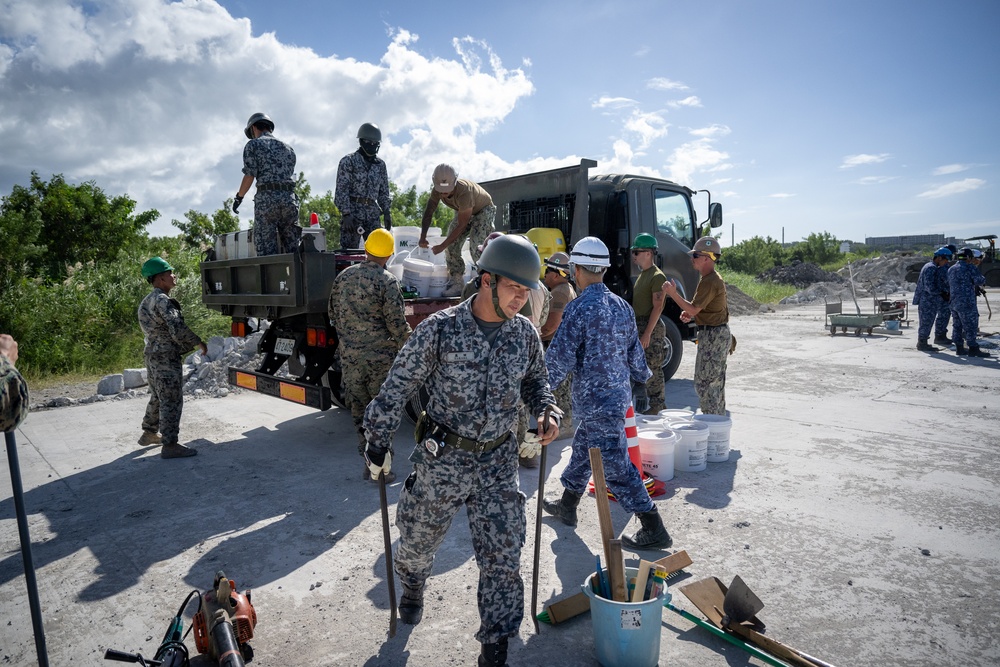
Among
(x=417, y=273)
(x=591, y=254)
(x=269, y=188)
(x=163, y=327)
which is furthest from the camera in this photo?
(x=417, y=273)

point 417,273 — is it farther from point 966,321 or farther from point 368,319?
point 966,321

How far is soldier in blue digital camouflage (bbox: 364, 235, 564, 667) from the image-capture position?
2.54 m

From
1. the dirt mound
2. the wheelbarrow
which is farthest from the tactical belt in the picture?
the dirt mound

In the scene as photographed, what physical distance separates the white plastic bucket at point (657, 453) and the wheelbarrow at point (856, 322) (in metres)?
10.9

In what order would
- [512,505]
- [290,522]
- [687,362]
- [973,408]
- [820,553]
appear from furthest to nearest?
1. [687,362]
2. [973,408]
3. [290,522]
4. [820,553]
5. [512,505]

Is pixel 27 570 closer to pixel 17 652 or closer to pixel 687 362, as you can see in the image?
pixel 17 652

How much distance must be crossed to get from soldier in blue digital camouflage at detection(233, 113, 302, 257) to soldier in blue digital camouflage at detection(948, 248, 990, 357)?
35.2ft

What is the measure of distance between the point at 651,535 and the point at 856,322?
12261 mm

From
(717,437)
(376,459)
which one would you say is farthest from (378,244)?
(717,437)

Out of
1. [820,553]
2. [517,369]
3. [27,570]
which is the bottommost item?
[820,553]

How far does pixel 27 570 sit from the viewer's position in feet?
7.32

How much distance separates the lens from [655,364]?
6.84 metres

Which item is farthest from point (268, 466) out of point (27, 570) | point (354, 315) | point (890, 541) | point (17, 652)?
point (890, 541)

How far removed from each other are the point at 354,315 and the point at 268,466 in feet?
5.34
